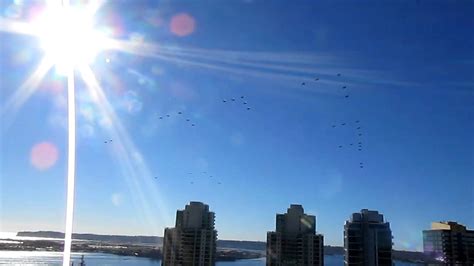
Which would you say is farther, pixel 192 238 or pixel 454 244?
pixel 454 244

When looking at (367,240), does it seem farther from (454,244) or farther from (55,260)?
(55,260)

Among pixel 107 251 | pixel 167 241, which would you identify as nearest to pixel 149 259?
pixel 107 251

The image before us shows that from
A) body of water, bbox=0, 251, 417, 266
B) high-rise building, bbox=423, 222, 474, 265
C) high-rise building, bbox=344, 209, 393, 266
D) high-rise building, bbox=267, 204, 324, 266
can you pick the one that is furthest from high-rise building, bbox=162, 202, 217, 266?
body of water, bbox=0, 251, 417, 266

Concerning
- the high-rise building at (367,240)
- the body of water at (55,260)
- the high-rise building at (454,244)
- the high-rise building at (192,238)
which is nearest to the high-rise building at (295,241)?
the high-rise building at (367,240)

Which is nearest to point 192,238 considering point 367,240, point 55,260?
point 367,240

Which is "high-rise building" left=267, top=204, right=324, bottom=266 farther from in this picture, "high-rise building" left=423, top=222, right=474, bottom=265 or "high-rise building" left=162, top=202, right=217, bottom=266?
"high-rise building" left=423, top=222, right=474, bottom=265

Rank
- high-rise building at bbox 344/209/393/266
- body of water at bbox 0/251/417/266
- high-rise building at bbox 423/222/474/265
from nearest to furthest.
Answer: high-rise building at bbox 344/209/393/266 → high-rise building at bbox 423/222/474/265 → body of water at bbox 0/251/417/266
